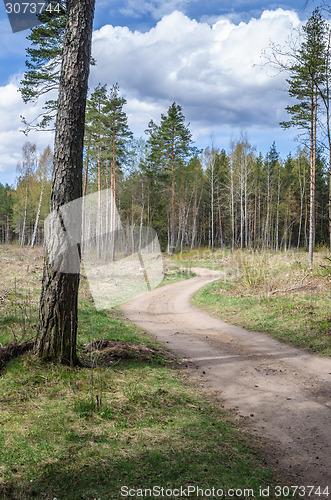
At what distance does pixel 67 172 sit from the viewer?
4863 millimetres

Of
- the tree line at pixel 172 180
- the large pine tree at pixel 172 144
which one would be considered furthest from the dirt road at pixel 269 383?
the large pine tree at pixel 172 144

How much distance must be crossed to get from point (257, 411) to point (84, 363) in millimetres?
2734

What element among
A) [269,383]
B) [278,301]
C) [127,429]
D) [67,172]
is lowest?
[269,383]

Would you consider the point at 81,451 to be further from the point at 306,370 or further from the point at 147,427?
the point at 306,370

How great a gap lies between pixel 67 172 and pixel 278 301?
9.02 m

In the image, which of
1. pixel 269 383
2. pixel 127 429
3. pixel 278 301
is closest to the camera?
pixel 127 429

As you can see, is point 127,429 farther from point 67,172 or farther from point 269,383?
point 67,172

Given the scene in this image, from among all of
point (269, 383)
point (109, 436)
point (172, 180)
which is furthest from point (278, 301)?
point (172, 180)

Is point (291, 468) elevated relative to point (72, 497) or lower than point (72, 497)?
lower

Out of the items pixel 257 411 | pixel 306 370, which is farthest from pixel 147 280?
pixel 257 411

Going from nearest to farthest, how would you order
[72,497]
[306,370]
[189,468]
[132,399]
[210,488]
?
[72,497]
[210,488]
[189,468]
[132,399]
[306,370]

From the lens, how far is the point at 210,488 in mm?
2752

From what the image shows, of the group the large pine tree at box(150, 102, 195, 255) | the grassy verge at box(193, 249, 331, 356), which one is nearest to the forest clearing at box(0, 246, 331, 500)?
the grassy verge at box(193, 249, 331, 356)

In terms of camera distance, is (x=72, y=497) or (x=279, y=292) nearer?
(x=72, y=497)
